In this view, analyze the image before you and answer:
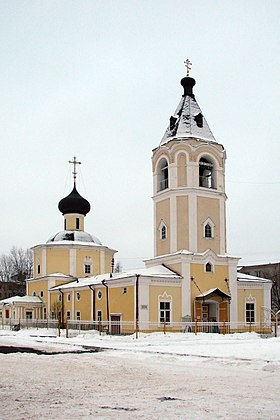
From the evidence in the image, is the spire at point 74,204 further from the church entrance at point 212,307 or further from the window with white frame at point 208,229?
the church entrance at point 212,307

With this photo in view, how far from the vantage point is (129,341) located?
27.2m

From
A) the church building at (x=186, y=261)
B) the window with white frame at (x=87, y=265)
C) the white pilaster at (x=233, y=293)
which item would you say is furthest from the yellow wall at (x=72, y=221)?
the white pilaster at (x=233, y=293)

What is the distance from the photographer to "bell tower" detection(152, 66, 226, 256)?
3397 centimetres

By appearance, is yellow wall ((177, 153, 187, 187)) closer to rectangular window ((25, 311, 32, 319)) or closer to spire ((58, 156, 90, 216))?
spire ((58, 156, 90, 216))

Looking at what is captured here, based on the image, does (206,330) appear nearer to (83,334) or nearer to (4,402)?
(83,334)

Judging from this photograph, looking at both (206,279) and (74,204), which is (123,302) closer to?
(206,279)

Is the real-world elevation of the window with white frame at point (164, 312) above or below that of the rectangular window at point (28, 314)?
above

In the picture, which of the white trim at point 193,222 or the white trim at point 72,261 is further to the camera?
the white trim at point 72,261

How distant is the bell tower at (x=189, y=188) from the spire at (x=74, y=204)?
44.7 feet

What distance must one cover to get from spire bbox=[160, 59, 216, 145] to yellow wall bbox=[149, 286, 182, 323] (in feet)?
29.7

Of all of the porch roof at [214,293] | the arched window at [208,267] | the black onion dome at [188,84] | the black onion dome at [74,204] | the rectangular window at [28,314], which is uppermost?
the black onion dome at [188,84]

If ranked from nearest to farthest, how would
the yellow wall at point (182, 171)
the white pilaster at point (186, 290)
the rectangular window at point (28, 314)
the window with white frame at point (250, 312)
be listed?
the white pilaster at point (186, 290) → the yellow wall at point (182, 171) → the window with white frame at point (250, 312) → the rectangular window at point (28, 314)

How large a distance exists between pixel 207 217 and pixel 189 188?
214 cm

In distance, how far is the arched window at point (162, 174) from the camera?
35.7 meters
